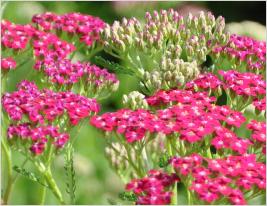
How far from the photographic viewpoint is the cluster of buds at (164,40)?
386cm

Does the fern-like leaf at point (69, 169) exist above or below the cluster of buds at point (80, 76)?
below

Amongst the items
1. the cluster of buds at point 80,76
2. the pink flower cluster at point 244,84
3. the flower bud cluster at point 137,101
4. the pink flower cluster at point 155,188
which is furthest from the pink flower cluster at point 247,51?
the pink flower cluster at point 155,188

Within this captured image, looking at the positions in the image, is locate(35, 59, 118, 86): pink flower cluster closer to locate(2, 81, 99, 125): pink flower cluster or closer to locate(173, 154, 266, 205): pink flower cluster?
locate(2, 81, 99, 125): pink flower cluster

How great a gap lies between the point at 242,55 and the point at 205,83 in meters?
0.44

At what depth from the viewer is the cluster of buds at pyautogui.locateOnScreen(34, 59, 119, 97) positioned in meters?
3.87

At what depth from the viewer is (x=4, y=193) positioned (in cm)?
378

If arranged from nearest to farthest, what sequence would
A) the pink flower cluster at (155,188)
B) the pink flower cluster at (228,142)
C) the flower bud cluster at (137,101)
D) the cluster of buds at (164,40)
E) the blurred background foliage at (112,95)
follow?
the pink flower cluster at (155,188) < the pink flower cluster at (228,142) < the flower bud cluster at (137,101) < the cluster of buds at (164,40) < the blurred background foliage at (112,95)

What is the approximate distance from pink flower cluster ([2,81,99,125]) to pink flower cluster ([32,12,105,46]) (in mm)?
915

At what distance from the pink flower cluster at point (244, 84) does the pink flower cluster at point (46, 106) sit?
0.64 meters

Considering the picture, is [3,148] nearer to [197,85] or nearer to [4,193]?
[4,193]

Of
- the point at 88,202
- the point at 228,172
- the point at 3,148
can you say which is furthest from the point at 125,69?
the point at 88,202

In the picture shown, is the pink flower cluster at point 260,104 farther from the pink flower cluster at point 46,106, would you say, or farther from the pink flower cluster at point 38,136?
the pink flower cluster at point 38,136

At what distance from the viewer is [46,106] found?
344cm

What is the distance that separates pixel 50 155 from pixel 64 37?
4.51ft
